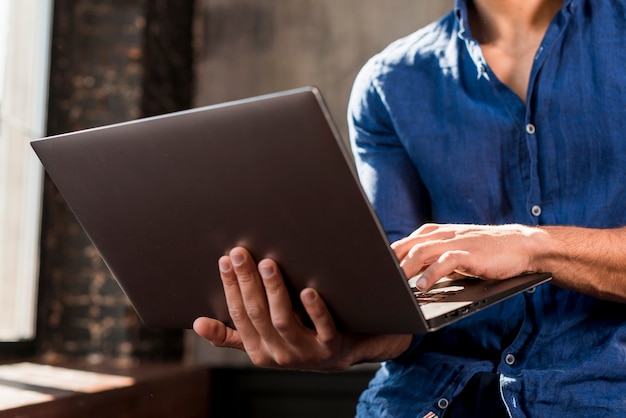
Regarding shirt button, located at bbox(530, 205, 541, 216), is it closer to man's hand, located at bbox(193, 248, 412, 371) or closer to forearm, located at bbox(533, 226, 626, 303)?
forearm, located at bbox(533, 226, 626, 303)

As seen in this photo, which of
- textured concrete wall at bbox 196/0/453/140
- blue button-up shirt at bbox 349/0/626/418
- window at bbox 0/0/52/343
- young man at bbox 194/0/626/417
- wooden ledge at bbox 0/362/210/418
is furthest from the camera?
textured concrete wall at bbox 196/0/453/140

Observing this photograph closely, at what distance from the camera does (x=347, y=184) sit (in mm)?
929

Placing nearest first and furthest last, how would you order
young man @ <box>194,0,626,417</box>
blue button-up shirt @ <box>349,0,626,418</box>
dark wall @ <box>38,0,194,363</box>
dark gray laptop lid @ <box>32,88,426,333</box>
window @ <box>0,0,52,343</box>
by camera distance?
dark gray laptop lid @ <box>32,88,426,333</box> < young man @ <box>194,0,626,417</box> < blue button-up shirt @ <box>349,0,626,418</box> < window @ <box>0,0,52,343</box> < dark wall @ <box>38,0,194,363</box>

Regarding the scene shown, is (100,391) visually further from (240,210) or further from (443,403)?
(240,210)

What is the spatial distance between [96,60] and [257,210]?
273 cm

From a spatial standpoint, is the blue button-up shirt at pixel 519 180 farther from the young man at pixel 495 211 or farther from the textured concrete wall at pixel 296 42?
the textured concrete wall at pixel 296 42

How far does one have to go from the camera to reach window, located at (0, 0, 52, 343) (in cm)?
298

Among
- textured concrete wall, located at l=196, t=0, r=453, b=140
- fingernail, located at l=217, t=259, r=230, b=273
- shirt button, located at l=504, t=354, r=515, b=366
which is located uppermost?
textured concrete wall, located at l=196, t=0, r=453, b=140

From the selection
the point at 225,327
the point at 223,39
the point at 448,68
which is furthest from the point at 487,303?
the point at 223,39

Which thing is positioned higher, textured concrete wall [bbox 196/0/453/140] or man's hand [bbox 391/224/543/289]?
textured concrete wall [bbox 196/0/453/140]

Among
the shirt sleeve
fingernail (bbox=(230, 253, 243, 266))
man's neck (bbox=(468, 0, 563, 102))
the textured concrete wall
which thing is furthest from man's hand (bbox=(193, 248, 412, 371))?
the textured concrete wall

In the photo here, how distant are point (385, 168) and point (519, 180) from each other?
28 cm

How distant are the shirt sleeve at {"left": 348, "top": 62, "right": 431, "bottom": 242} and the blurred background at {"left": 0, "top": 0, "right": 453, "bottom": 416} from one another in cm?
170

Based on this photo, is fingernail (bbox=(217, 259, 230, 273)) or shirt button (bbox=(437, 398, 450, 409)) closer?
fingernail (bbox=(217, 259, 230, 273))
